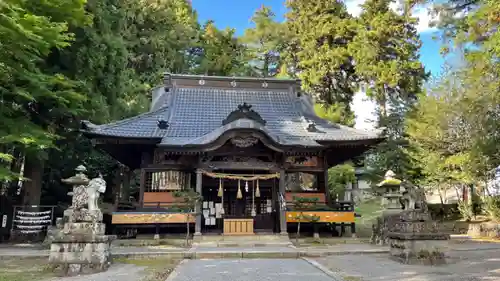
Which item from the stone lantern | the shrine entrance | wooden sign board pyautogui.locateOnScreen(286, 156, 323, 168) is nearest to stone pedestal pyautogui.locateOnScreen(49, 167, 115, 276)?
the shrine entrance

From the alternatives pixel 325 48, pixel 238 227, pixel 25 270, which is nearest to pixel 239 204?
pixel 238 227

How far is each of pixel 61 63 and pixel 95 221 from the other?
8.27m

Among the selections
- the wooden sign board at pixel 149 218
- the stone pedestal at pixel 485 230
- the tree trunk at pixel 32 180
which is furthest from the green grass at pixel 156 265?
the stone pedestal at pixel 485 230

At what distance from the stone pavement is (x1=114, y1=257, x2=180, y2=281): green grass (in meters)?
0.22

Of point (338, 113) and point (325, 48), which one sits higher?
point (325, 48)

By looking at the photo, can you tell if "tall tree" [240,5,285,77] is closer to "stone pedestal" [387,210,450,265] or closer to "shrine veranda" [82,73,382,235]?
"shrine veranda" [82,73,382,235]

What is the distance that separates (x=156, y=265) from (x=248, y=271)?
96.0 inches

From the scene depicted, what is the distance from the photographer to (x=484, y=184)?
16078mm

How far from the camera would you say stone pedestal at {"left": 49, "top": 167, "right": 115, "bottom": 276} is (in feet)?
25.0

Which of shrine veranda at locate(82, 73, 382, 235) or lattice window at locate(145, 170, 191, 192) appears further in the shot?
lattice window at locate(145, 170, 191, 192)

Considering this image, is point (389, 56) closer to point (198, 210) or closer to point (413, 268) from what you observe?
point (198, 210)

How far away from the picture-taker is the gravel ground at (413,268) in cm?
683

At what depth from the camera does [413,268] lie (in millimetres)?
7914

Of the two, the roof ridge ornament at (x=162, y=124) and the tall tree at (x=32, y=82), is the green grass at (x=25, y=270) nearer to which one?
the tall tree at (x=32, y=82)
